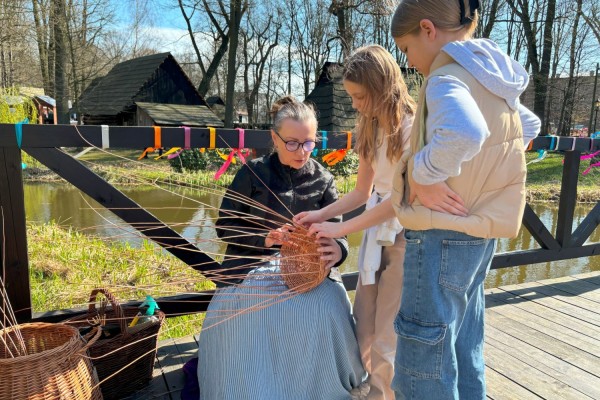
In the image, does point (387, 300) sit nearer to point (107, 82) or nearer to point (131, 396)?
point (131, 396)

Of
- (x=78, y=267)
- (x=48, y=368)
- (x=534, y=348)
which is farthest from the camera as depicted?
(x=78, y=267)

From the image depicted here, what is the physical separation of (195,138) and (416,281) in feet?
4.37

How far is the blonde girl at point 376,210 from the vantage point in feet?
4.97

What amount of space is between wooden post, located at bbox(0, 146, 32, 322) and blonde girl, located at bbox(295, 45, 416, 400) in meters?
1.15

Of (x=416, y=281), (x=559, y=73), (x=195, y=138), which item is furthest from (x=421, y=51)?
(x=559, y=73)

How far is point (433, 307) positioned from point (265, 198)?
35.8 inches

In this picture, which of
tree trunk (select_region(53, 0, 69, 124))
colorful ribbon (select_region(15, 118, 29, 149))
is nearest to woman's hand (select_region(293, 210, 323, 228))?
colorful ribbon (select_region(15, 118, 29, 149))

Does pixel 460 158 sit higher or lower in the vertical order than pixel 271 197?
higher

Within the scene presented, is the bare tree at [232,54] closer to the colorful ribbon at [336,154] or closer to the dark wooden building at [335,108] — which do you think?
the dark wooden building at [335,108]

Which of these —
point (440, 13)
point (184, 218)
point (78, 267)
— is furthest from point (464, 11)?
point (184, 218)

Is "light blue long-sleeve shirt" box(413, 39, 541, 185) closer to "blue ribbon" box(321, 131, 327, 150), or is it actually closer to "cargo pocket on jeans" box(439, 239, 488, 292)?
"cargo pocket on jeans" box(439, 239, 488, 292)

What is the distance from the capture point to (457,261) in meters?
1.18

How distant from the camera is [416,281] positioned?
1192mm

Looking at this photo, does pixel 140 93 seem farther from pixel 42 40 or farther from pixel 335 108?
pixel 335 108
